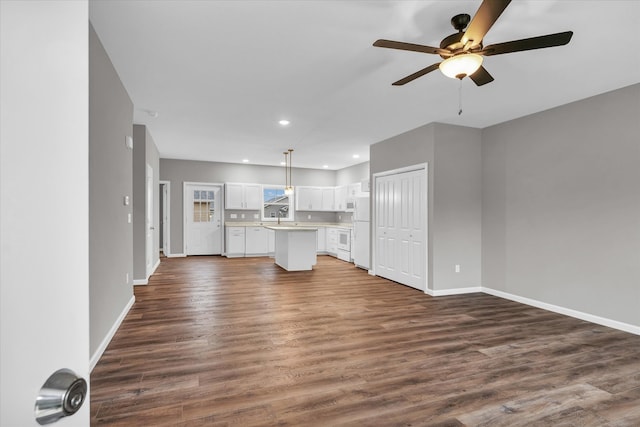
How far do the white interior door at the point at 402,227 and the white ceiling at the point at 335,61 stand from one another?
1056 mm

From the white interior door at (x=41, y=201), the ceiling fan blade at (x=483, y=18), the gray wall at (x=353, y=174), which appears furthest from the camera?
the gray wall at (x=353, y=174)

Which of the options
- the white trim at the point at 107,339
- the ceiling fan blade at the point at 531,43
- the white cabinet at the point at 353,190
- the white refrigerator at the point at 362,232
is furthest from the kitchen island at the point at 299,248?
the ceiling fan blade at the point at 531,43

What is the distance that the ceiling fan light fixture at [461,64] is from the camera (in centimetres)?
216

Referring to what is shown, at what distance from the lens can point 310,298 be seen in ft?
15.2

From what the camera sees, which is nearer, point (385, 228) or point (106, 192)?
point (106, 192)

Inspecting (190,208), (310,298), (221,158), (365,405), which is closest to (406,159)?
(310,298)

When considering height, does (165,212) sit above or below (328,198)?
below

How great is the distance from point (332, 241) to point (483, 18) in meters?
7.93

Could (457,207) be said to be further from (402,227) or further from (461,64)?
(461,64)

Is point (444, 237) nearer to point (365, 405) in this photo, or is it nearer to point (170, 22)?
point (365, 405)

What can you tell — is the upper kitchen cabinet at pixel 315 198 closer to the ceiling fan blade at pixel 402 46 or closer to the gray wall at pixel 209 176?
the gray wall at pixel 209 176

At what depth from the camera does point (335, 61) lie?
Result: 120 inches

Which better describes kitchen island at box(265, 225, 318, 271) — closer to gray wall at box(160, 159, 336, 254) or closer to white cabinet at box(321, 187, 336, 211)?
gray wall at box(160, 159, 336, 254)

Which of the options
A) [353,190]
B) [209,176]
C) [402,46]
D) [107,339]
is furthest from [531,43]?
[209,176]
